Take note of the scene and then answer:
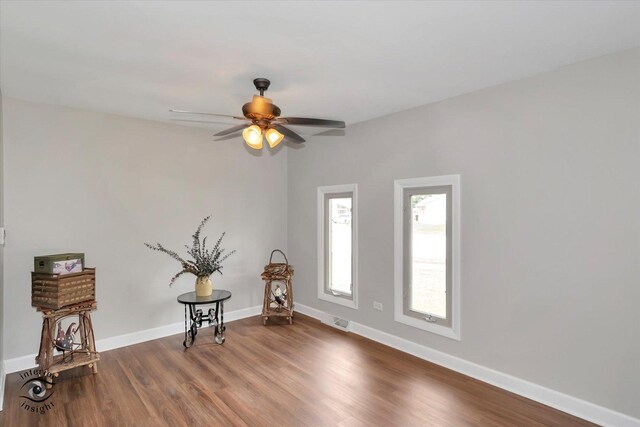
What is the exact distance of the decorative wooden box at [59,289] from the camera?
3.03 metres

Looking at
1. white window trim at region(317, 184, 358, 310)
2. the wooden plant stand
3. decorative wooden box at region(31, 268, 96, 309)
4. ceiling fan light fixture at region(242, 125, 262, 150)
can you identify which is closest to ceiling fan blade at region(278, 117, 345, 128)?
ceiling fan light fixture at region(242, 125, 262, 150)

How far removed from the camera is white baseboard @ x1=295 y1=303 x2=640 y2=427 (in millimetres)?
2410

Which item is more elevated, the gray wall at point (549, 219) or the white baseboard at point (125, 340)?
the gray wall at point (549, 219)

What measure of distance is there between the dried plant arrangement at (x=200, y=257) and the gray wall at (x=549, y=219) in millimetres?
2382

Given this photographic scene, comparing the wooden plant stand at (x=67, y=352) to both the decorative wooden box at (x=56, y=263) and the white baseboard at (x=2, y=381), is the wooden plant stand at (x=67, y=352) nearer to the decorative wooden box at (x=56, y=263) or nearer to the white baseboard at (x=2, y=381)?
the white baseboard at (x=2, y=381)

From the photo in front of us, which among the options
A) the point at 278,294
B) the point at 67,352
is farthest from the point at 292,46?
the point at 67,352

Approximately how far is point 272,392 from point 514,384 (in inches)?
81.0

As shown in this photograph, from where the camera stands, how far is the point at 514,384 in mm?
2873

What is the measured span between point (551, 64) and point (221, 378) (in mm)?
3798

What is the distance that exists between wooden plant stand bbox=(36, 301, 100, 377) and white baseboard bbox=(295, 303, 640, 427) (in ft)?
9.55

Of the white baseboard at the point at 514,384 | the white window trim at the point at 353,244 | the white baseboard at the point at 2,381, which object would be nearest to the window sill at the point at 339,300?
the white window trim at the point at 353,244

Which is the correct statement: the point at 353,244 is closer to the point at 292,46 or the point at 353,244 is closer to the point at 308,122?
the point at 308,122

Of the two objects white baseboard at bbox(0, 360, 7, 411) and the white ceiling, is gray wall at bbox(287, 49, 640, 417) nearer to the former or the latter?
the white ceiling

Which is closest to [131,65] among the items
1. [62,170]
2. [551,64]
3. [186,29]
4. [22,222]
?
[186,29]
